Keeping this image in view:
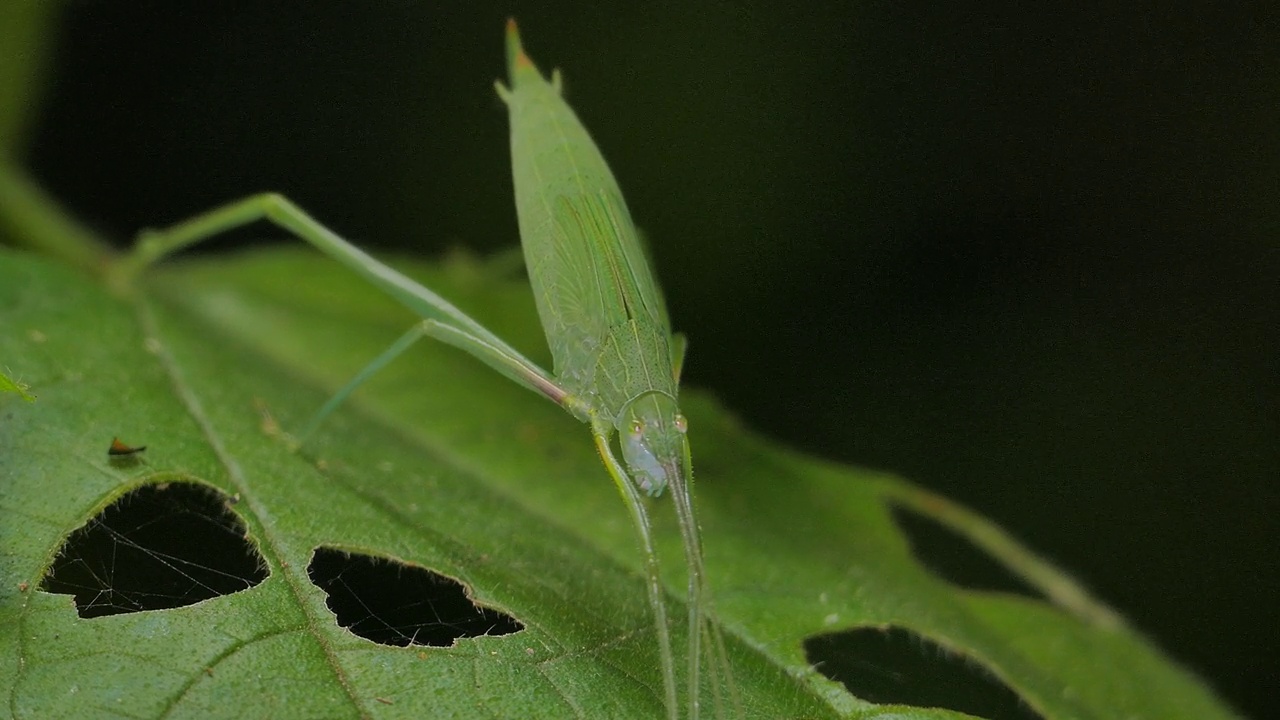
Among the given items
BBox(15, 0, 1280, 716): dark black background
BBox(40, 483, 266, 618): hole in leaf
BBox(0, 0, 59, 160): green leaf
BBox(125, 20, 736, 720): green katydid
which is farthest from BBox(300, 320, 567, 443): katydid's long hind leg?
BBox(0, 0, 59, 160): green leaf

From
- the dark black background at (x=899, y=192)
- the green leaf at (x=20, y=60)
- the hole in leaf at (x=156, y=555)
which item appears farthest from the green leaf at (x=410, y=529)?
the dark black background at (x=899, y=192)

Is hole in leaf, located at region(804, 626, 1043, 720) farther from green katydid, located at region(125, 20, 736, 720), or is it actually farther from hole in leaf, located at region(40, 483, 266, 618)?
hole in leaf, located at region(40, 483, 266, 618)

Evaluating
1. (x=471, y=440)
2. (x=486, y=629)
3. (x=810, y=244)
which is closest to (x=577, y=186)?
(x=471, y=440)

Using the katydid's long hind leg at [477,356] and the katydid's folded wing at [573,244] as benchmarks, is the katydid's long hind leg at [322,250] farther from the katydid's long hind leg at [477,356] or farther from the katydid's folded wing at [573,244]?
the katydid's folded wing at [573,244]

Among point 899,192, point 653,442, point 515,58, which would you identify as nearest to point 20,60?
point 515,58

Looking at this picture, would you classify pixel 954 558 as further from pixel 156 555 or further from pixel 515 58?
pixel 156 555

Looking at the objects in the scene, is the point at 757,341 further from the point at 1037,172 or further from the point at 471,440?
the point at 471,440

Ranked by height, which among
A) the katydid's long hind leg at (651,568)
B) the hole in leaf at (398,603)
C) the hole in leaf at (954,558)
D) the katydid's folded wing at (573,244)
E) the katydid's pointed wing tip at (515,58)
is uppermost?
the katydid's pointed wing tip at (515,58)
